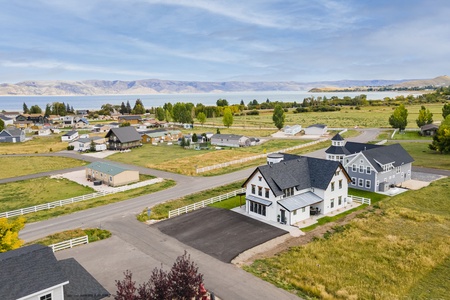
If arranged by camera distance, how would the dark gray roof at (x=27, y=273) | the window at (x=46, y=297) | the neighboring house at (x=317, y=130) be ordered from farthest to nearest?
the neighboring house at (x=317, y=130) → the window at (x=46, y=297) → the dark gray roof at (x=27, y=273)

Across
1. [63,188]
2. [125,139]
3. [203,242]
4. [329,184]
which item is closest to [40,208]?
[63,188]

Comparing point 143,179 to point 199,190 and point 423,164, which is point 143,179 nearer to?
point 199,190

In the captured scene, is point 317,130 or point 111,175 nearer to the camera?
point 111,175

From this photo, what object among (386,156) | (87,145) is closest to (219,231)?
(386,156)

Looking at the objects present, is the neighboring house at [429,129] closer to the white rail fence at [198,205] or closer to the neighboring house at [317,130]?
the neighboring house at [317,130]

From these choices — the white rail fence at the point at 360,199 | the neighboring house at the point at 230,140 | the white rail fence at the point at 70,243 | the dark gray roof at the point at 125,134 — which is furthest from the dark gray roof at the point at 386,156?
the dark gray roof at the point at 125,134

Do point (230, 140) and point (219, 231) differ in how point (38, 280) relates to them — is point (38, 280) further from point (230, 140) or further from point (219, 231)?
point (230, 140)
